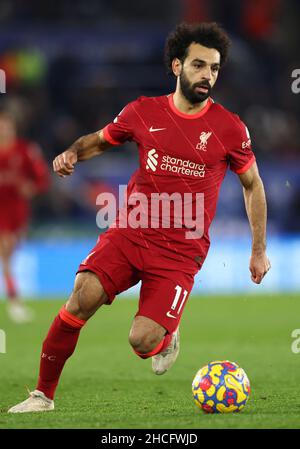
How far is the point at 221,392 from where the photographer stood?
231 inches

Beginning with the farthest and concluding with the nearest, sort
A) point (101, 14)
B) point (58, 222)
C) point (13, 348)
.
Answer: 1. point (101, 14)
2. point (58, 222)
3. point (13, 348)

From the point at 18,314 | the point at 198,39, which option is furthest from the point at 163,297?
the point at 18,314

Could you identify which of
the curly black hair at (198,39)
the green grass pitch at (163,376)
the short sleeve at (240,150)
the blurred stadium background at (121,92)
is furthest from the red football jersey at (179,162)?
the blurred stadium background at (121,92)

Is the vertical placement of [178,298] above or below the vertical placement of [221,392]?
above

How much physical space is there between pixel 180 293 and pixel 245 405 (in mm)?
803

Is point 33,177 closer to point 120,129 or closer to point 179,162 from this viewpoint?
point 120,129

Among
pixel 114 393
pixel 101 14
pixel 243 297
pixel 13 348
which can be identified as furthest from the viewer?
pixel 101 14

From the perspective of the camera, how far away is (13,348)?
10.1m

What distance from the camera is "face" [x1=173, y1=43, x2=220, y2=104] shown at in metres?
6.29

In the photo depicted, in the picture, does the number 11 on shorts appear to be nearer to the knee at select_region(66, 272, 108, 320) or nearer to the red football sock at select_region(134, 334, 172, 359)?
the red football sock at select_region(134, 334, 172, 359)

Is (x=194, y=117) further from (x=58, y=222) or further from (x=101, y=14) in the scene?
(x=101, y=14)

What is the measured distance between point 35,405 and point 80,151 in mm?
1609

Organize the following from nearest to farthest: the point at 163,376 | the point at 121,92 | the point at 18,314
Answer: the point at 163,376 < the point at 18,314 < the point at 121,92
